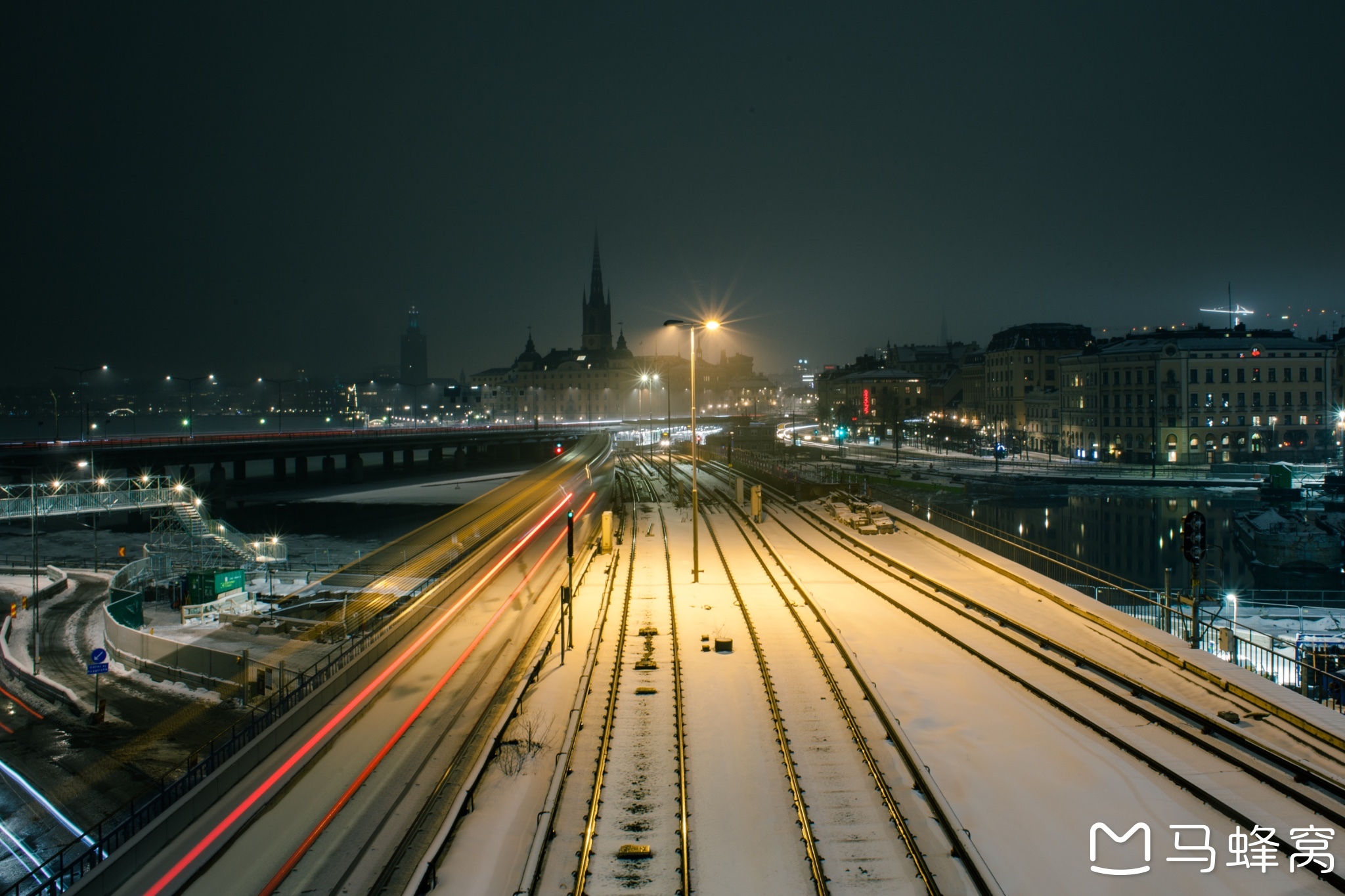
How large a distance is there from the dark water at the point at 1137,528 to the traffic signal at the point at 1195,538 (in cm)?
1373

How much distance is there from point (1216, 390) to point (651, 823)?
250ft

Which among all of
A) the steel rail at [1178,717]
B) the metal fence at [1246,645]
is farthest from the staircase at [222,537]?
the metal fence at [1246,645]

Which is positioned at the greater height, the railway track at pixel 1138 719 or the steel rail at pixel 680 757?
the railway track at pixel 1138 719

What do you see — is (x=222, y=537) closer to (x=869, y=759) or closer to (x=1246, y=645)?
(x=869, y=759)

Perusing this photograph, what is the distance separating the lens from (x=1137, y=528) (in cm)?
4709

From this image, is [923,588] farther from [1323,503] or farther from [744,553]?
[1323,503]

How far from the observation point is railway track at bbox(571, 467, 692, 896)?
8516 mm

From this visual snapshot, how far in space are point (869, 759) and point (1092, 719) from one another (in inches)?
147

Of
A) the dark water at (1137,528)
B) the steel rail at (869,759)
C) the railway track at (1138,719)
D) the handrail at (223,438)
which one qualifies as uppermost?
the handrail at (223,438)

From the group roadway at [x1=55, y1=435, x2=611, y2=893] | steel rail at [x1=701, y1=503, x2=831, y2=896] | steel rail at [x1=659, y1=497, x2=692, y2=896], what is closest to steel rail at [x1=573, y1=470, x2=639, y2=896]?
steel rail at [x1=659, y1=497, x2=692, y2=896]

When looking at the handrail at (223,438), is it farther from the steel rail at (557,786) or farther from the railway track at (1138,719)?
the railway track at (1138,719)

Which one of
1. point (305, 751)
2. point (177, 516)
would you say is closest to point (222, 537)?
point (177, 516)

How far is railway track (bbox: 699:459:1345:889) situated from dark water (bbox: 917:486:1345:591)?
44.2 feet

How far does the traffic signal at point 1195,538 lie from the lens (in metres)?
16.0
